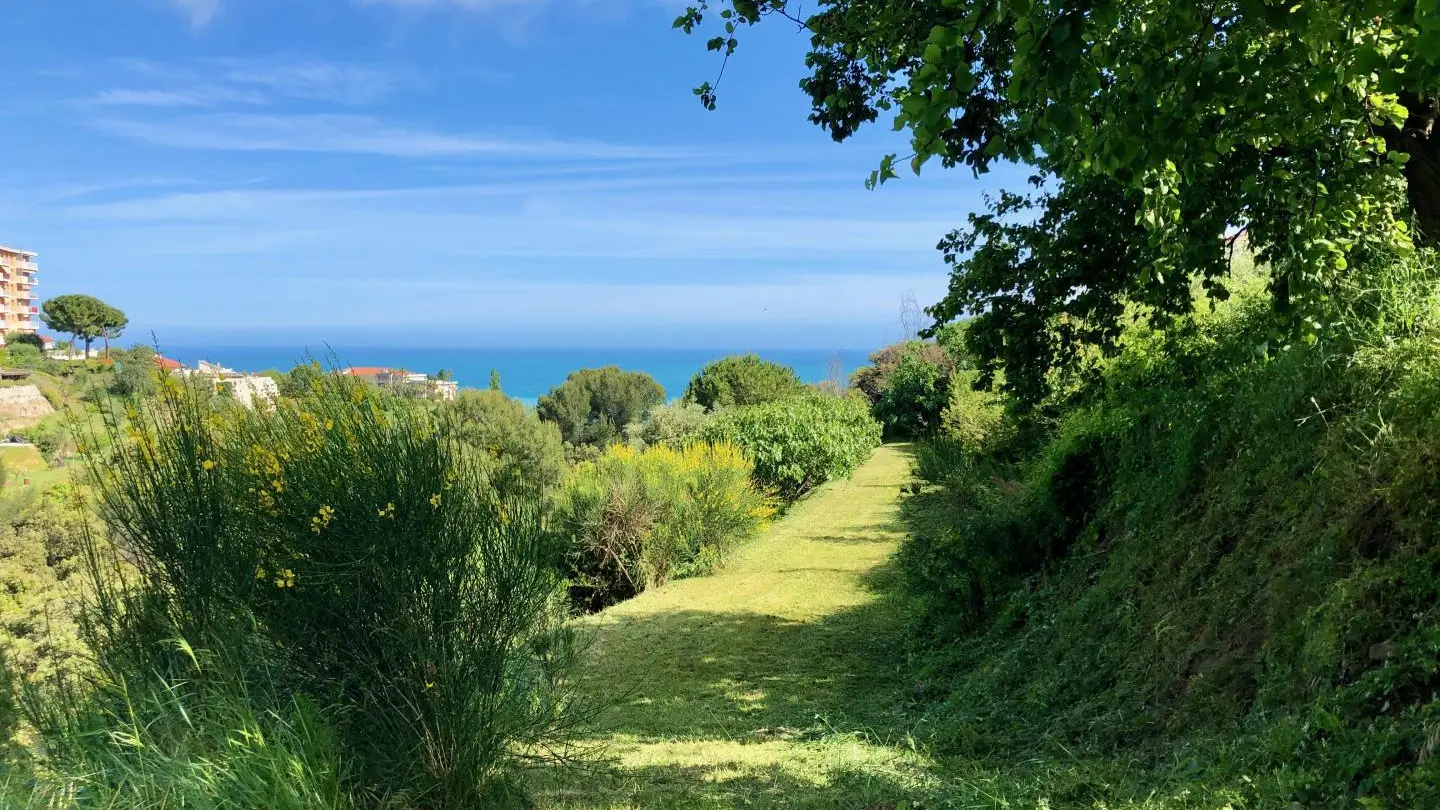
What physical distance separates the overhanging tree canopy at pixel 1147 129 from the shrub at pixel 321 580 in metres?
2.80

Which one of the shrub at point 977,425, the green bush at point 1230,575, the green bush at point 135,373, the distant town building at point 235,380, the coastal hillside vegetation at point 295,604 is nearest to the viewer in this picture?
the green bush at point 1230,575

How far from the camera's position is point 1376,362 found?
446 cm

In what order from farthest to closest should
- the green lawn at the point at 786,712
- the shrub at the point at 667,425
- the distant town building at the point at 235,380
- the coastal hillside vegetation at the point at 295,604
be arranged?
1. the shrub at the point at 667,425
2. the distant town building at the point at 235,380
3. the green lawn at the point at 786,712
4. the coastal hillside vegetation at the point at 295,604

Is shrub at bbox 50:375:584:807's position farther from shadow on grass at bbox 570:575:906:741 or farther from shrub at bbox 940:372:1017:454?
shrub at bbox 940:372:1017:454

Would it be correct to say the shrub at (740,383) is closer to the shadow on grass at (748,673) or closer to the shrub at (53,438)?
the shadow on grass at (748,673)

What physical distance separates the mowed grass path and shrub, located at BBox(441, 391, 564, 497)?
1.72m

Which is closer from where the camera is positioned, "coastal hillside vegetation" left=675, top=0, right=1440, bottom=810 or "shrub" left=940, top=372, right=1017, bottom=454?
"coastal hillside vegetation" left=675, top=0, right=1440, bottom=810

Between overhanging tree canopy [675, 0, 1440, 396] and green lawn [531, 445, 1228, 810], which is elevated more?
overhanging tree canopy [675, 0, 1440, 396]

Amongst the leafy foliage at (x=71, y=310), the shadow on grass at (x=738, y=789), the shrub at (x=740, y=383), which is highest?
the leafy foliage at (x=71, y=310)

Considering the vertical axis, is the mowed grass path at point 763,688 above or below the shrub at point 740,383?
below

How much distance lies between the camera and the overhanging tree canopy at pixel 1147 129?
2553 millimetres

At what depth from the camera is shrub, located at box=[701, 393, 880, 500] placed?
18.9 metres

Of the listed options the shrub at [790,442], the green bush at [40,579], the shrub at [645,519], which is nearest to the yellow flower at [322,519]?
the green bush at [40,579]

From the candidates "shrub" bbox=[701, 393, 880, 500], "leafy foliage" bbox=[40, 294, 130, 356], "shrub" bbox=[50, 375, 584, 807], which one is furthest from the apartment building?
"shrub" bbox=[50, 375, 584, 807]
